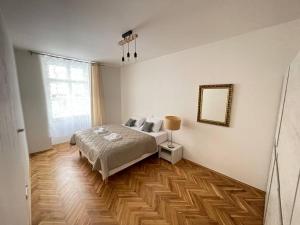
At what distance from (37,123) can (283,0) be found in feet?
15.7

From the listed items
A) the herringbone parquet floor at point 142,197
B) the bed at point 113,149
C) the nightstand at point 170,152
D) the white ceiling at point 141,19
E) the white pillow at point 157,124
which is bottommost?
the herringbone parquet floor at point 142,197

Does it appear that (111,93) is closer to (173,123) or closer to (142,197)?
(173,123)

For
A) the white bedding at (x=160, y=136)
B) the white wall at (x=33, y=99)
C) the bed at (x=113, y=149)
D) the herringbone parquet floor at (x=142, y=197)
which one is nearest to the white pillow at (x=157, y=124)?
the white bedding at (x=160, y=136)

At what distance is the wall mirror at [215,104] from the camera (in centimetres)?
236

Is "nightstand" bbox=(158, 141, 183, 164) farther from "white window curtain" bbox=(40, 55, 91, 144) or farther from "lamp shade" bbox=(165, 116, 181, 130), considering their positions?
"white window curtain" bbox=(40, 55, 91, 144)

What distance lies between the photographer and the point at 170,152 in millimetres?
3021

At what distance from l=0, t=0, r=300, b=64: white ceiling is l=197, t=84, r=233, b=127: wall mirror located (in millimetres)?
858

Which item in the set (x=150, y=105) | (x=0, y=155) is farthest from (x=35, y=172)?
(x=150, y=105)

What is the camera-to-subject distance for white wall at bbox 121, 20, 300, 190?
75.1 inches

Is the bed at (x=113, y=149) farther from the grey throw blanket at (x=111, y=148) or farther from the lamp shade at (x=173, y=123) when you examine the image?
the lamp shade at (x=173, y=123)

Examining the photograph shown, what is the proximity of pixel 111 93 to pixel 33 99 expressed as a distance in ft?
6.86

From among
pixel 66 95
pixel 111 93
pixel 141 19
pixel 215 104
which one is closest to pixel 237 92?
pixel 215 104

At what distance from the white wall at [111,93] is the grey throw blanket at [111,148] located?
162 centimetres

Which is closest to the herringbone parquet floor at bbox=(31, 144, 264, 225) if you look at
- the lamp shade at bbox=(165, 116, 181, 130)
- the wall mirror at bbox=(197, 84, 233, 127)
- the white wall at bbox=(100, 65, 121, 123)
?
the lamp shade at bbox=(165, 116, 181, 130)
